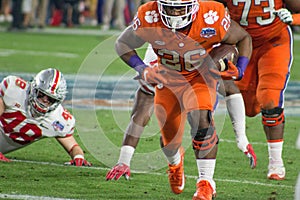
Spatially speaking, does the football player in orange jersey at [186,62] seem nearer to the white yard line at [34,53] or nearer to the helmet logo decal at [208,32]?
the helmet logo decal at [208,32]

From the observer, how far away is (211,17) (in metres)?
5.44

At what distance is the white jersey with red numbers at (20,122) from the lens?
6469mm

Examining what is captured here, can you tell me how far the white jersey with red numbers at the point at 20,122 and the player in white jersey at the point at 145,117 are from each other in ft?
2.28

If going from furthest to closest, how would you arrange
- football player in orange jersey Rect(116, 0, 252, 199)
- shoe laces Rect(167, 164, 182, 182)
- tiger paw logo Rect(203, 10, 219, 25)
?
shoe laces Rect(167, 164, 182, 182) < tiger paw logo Rect(203, 10, 219, 25) < football player in orange jersey Rect(116, 0, 252, 199)

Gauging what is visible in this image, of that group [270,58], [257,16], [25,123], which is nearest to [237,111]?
[270,58]

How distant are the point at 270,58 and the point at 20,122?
1.95m

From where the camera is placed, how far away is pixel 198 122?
5.29m

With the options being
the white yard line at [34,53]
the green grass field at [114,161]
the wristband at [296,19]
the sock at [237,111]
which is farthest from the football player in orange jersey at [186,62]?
the white yard line at [34,53]

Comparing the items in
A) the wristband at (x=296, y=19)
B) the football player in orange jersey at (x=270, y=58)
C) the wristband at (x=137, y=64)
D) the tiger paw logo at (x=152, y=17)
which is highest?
the tiger paw logo at (x=152, y=17)

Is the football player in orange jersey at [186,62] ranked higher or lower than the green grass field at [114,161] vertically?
higher

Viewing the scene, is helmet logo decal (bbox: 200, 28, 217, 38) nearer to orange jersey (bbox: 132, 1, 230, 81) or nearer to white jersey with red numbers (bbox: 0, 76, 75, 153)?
orange jersey (bbox: 132, 1, 230, 81)

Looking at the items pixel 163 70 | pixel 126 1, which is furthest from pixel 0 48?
pixel 163 70

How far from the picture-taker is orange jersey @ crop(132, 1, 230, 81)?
5426 mm

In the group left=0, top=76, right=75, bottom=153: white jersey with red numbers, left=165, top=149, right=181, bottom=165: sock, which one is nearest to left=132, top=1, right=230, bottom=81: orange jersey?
left=165, top=149, right=181, bottom=165: sock
